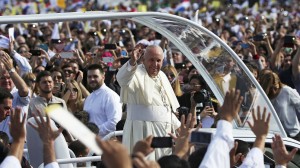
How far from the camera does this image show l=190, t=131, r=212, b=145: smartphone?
570cm

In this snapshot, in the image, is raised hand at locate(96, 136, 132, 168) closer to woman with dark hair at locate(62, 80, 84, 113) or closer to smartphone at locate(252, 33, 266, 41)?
woman with dark hair at locate(62, 80, 84, 113)

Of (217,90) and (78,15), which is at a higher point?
(78,15)

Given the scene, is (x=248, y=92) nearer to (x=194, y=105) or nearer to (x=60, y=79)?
(x=194, y=105)

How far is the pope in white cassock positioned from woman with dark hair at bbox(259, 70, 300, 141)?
9.41ft

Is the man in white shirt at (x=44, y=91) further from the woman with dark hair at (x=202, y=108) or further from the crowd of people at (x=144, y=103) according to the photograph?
the woman with dark hair at (x=202, y=108)

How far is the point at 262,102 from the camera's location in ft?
31.7

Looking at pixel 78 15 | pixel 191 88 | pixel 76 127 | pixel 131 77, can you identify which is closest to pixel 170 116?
pixel 131 77

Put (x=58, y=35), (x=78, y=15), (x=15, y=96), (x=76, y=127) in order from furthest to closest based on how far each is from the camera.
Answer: (x=58, y=35)
(x=15, y=96)
(x=78, y=15)
(x=76, y=127)

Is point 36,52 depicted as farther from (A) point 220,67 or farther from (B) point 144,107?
(B) point 144,107

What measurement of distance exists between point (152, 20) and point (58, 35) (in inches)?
473

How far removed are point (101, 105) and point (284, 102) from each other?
2108 mm

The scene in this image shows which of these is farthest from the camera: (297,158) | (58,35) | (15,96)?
(58,35)

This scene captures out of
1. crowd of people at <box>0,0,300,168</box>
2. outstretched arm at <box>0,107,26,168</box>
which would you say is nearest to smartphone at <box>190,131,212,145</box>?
crowd of people at <box>0,0,300,168</box>

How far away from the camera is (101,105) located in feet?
38.7
